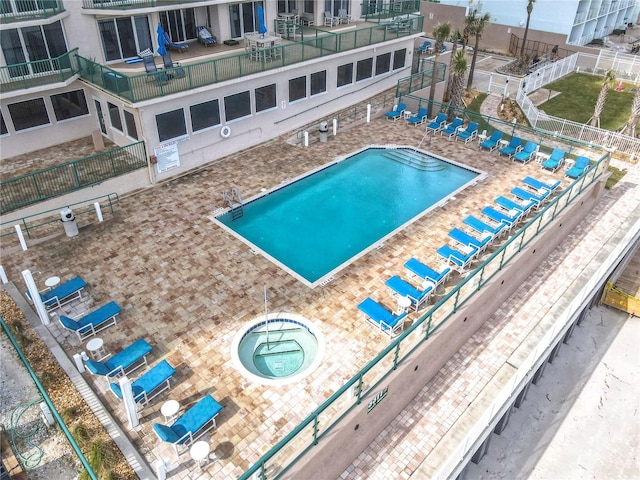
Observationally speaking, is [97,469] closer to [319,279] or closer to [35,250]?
[319,279]

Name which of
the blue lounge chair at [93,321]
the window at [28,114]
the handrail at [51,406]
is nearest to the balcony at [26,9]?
the window at [28,114]

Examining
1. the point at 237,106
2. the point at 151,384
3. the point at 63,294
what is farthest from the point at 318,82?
the point at 151,384

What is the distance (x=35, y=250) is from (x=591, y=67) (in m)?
42.7

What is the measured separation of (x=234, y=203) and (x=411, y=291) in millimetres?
8963

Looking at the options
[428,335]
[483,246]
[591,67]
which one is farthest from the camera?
[591,67]

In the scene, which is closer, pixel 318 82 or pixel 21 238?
pixel 21 238

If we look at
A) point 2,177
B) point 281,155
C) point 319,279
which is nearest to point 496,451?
point 319,279

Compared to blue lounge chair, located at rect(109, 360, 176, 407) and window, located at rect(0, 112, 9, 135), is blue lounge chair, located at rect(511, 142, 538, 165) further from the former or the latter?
window, located at rect(0, 112, 9, 135)

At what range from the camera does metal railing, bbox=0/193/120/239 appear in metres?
18.0

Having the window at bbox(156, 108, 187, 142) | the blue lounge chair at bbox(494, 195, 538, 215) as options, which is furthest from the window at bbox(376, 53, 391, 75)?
the window at bbox(156, 108, 187, 142)

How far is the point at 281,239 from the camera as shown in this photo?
1875 centimetres

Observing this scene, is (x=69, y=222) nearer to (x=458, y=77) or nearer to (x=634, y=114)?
(x=458, y=77)

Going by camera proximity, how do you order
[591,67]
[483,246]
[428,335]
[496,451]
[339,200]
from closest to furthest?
1. [428,335]
2. [496,451]
3. [483,246]
4. [339,200]
5. [591,67]

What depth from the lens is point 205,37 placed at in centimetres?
2594
